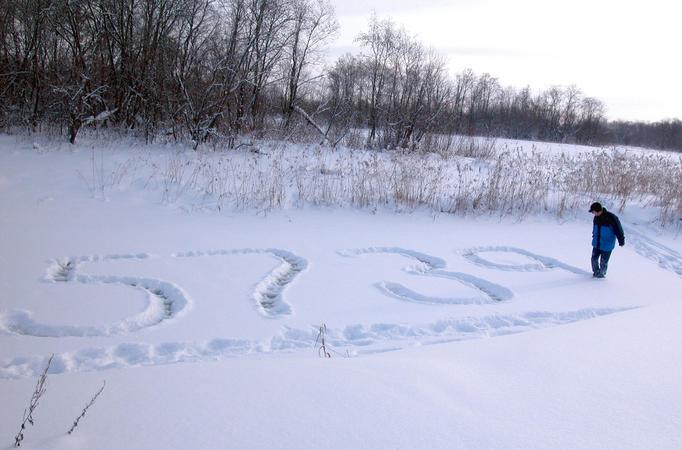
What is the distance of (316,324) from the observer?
403cm

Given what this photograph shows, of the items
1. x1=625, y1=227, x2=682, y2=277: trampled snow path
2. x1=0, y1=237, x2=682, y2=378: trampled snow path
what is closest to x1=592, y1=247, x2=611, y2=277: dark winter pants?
x1=0, y1=237, x2=682, y2=378: trampled snow path

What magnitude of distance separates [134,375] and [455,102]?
54.9 ft

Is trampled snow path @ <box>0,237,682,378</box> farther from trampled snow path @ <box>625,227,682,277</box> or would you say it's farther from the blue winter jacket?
trampled snow path @ <box>625,227,682,277</box>

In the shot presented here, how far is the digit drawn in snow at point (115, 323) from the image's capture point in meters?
3.59

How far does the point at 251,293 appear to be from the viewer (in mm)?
4645

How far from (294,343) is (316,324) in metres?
0.41

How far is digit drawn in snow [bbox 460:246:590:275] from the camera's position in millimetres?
5980

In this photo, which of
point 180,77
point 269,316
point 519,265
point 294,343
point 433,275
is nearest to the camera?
point 294,343

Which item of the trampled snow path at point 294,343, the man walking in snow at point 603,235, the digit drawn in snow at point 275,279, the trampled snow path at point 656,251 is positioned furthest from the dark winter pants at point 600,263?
the digit drawn in snow at point 275,279

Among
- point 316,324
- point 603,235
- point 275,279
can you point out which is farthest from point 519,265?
point 316,324

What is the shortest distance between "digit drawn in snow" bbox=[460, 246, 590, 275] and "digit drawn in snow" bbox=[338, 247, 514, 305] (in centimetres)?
56

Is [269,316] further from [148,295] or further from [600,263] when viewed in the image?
[600,263]

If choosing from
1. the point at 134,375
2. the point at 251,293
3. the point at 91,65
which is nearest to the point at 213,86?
the point at 91,65

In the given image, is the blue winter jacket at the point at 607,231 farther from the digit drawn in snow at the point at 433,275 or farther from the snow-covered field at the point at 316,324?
the digit drawn in snow at the point at 433,275
